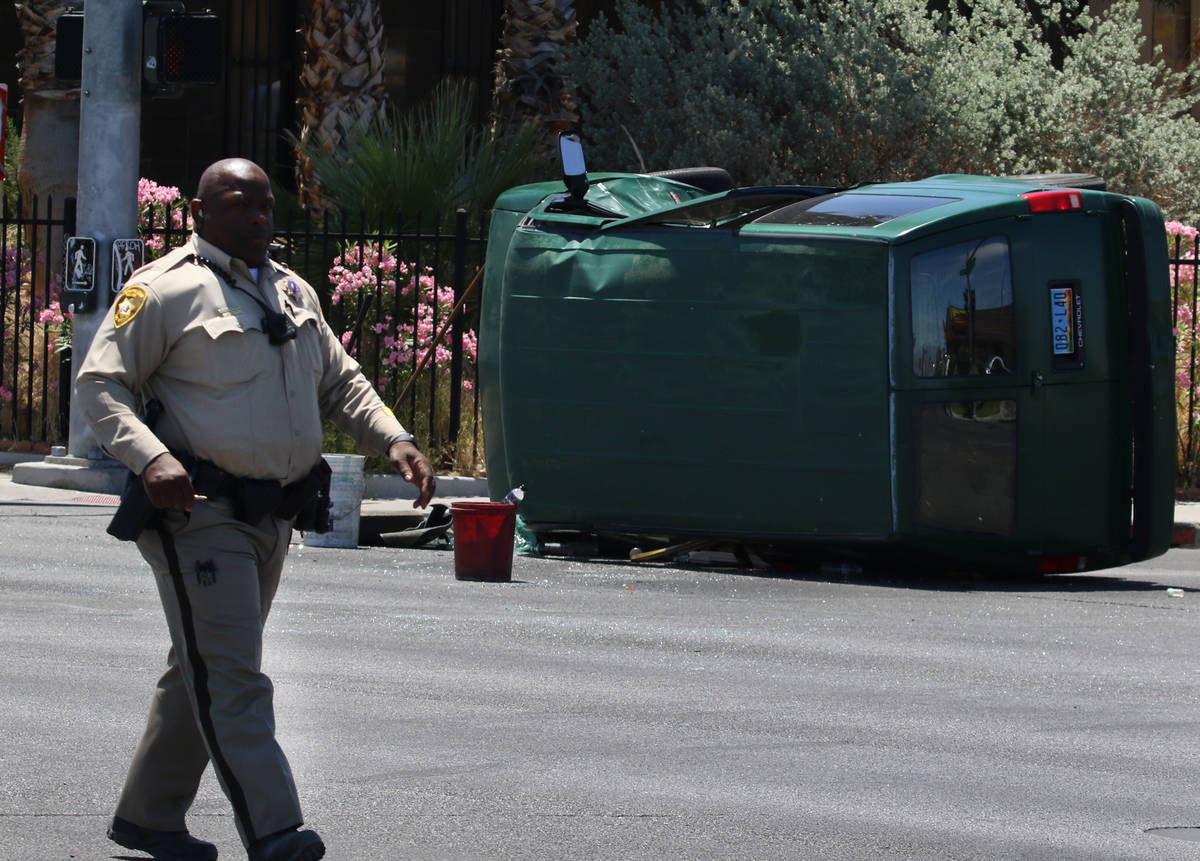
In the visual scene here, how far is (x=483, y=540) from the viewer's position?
10.1 m

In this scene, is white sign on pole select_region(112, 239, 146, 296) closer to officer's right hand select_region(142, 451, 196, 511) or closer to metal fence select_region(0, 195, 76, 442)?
metal fence select_region(0, 195, 76, 442)

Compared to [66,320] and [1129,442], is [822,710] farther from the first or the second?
[66,320]

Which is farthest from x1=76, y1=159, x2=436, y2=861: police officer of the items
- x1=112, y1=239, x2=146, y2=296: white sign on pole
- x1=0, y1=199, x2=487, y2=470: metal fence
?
x1=0, y1=199, x2=487, y2=470: metal fence

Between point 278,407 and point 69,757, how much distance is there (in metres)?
1.85

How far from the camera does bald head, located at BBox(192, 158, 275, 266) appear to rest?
458cm

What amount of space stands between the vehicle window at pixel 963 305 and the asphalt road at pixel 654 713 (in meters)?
1.24

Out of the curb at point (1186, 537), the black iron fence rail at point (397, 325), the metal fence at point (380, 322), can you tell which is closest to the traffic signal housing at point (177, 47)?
the metal fence at point (380, 322)

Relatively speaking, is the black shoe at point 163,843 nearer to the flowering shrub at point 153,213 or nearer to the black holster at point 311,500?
the black holster at point 311,500

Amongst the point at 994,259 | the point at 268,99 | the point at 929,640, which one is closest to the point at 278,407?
the point at 929,640

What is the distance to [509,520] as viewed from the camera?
10.1m

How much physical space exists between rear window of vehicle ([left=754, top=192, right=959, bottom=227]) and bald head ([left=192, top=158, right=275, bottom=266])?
20.1 feet

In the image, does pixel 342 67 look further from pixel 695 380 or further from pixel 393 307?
pixel 695 380

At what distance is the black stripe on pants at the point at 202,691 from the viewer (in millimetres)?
4273

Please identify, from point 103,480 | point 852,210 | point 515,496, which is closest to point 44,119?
point 103,480
